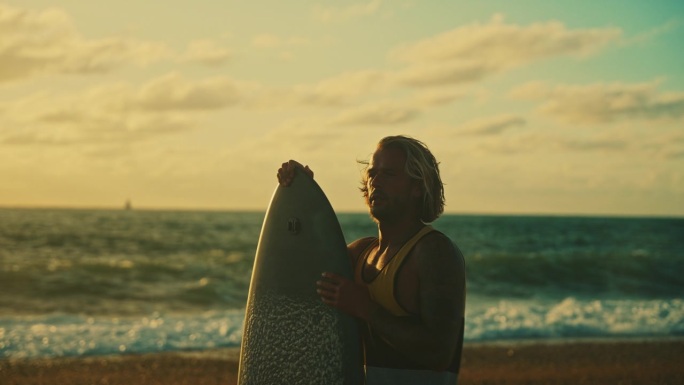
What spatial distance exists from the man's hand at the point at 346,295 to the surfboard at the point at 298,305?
239 millimetres

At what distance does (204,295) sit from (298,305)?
1427 cm

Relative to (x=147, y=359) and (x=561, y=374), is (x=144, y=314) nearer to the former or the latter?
(x=147, y=359)

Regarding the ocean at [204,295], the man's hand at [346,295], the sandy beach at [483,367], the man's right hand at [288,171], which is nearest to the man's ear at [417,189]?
the man's hand at [346,295]

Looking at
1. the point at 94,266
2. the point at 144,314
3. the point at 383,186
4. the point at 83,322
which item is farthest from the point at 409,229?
the point at 94,266

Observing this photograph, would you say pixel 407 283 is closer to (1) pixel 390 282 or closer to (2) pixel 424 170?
(1) pixel 390 282

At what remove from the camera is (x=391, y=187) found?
9.48 feet

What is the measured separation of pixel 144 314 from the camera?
15.0 m

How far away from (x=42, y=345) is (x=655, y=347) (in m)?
8.31

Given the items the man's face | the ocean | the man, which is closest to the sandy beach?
the ocean

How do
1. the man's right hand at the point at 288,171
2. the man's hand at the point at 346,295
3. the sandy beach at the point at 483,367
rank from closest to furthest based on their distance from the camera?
the man's hand at the point at 346,295, the man's right hand at the point at 288,171, the sandy beach at the point at 483,367

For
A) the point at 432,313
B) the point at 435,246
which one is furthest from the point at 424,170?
the point at 432,313

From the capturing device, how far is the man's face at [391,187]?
9.46ft

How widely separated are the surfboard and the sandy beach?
18.9 feet

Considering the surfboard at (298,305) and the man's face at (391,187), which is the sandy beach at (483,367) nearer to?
the surfboard at (298,305)
